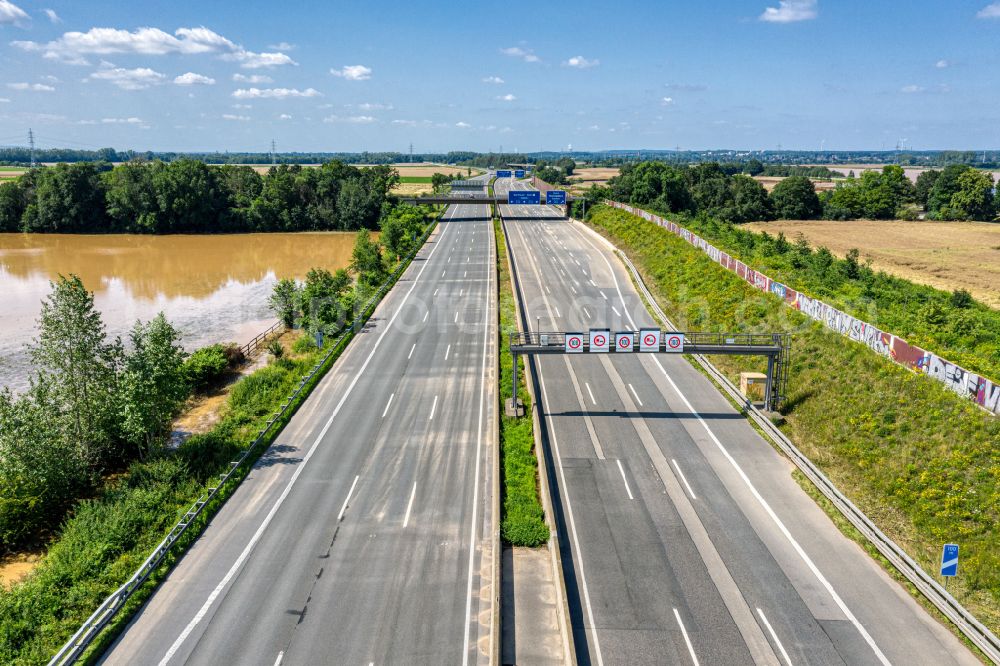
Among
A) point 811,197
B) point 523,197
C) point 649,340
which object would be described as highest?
point 811,197

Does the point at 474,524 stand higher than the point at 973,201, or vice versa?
the point at 973,201

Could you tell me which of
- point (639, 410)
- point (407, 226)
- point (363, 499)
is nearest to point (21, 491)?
point (363, 499)

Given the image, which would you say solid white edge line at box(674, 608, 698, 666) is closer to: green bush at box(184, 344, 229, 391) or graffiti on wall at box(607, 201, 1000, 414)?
graffiti on wall at box(607, 201, 1000, 414)

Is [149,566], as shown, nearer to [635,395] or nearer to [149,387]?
[149,387]

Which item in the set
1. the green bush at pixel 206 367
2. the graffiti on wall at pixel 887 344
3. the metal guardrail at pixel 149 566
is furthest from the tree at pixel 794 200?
the green bush at pixel 206 367

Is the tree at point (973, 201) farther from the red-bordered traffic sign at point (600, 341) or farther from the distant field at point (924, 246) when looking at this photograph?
the red-bordered traffic sign at point (600, 341)

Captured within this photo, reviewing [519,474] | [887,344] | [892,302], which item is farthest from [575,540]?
[892,302]
